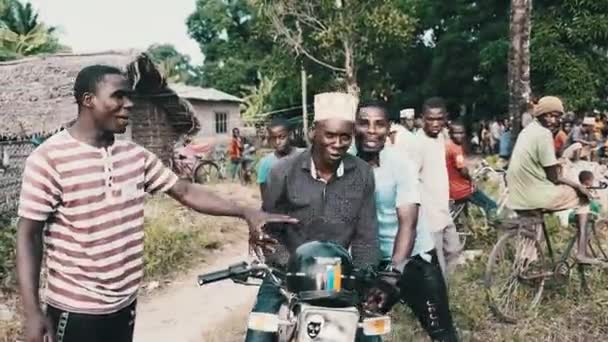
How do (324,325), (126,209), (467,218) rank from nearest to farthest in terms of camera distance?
(324,325)
(126,209)
(467,218)

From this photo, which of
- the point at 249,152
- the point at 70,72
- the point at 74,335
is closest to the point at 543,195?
the point at 74,335

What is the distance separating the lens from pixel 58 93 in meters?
14.0

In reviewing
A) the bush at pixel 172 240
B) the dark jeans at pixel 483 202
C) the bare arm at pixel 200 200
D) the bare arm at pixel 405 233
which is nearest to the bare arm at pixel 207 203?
the bare arm at pixel 200 200

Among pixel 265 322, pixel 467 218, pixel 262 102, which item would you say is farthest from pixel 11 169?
pixel 262 102

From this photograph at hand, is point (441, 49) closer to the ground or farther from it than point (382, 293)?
farther from it

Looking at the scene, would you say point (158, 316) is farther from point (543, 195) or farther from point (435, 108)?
point (543, 195)

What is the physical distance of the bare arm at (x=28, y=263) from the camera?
2.69m

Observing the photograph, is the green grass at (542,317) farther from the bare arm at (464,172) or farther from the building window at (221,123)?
the building window at (221,123)

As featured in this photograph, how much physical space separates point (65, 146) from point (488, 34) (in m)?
24.0

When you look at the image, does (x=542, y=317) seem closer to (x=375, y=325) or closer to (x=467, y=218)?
(x=467, y=218)

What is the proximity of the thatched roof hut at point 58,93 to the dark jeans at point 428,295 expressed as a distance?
9882 mm

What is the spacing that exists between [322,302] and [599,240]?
506cm

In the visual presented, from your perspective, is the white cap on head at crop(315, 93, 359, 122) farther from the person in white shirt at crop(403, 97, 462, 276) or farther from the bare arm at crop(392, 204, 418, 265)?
the person in white shirt at crop(403, 97, 462, 276)

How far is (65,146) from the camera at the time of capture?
279cm
